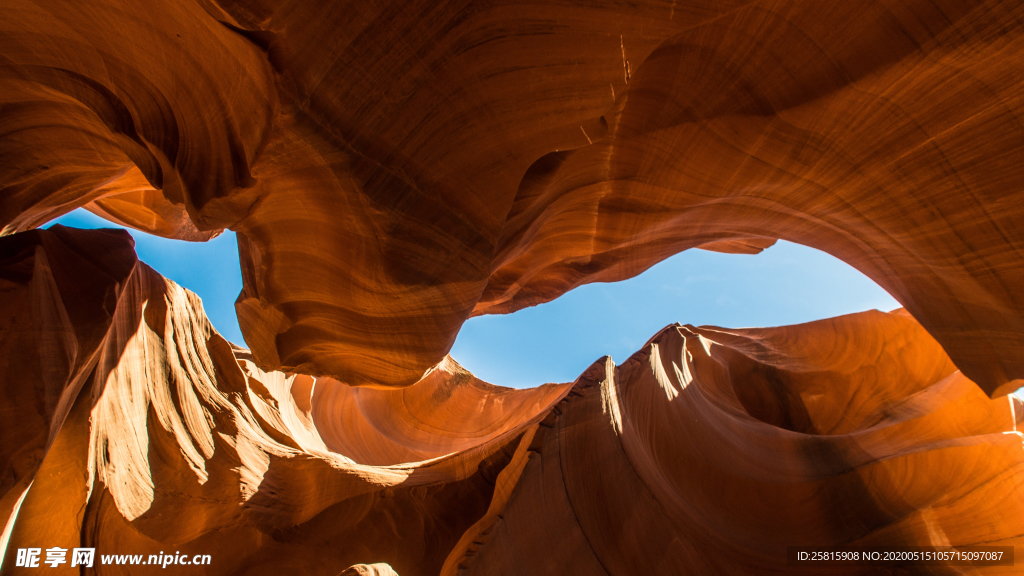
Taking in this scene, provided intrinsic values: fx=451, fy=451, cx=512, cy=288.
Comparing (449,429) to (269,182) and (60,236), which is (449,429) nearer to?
(60,236)

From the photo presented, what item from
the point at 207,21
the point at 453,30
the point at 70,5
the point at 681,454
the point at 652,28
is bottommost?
the point at 681,454

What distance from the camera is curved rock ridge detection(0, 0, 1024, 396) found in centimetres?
247

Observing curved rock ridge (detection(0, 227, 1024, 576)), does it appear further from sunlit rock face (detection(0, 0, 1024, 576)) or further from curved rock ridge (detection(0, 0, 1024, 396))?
curved rock ridge (detection(0, 0, 1024, 396))

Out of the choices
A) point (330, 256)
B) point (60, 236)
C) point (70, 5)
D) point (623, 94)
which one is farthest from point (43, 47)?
point (623, 94)

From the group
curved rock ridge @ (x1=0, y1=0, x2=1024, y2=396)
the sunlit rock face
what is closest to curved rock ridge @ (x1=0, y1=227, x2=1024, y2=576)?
the sunlit rock face

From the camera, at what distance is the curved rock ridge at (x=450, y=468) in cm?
412

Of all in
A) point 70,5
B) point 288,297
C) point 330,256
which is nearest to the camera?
point 70,5

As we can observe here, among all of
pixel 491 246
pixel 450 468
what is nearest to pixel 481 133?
pixel 491 246

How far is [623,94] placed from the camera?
9.43ft

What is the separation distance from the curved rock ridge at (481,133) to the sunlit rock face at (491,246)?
0.07 ft

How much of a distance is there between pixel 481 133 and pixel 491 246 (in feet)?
2.66

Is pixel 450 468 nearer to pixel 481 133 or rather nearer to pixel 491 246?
pixel 491 246

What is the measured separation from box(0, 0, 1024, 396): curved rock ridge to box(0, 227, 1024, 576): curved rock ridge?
139 centimetres

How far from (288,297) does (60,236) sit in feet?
10.0
